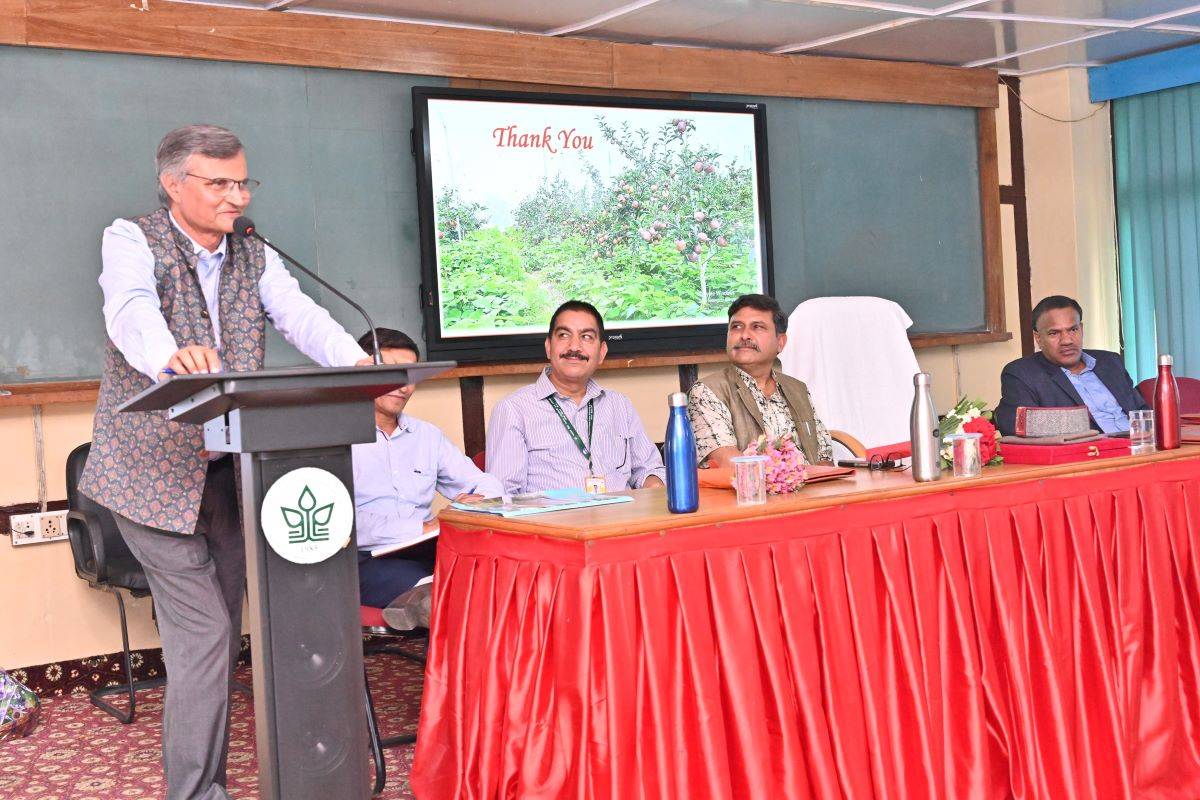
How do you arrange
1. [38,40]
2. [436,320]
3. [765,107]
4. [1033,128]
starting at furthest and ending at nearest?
[1033,128] < [765,107] < [436,320] < [38,40]

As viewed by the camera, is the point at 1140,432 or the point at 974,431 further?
the point at 1140,432

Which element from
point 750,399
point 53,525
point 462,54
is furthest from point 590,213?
point 53,525

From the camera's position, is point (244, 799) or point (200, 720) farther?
point (244, 799)

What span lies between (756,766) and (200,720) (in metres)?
1.13

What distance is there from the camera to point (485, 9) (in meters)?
4.83

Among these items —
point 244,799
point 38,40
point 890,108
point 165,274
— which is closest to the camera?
point 165,274

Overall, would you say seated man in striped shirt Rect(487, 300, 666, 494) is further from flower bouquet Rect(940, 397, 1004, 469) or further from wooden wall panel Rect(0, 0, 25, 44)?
wooden wall panel Rect(0, 0, 25, 44)

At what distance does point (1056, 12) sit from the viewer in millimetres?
5387

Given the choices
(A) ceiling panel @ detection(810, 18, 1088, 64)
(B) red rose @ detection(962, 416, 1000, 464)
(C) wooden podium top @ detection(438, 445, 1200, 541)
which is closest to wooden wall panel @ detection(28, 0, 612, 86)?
(A) ceiling panel @ detection(810, 18, 1088, 64)

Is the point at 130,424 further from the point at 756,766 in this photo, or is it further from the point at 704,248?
the point at 704,248

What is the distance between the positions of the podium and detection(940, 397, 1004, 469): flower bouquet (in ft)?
5.06

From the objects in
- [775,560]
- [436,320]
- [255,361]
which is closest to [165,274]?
[255,361]

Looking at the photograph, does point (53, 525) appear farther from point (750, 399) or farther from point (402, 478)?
point (750, 399)

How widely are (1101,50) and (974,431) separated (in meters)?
3.87
